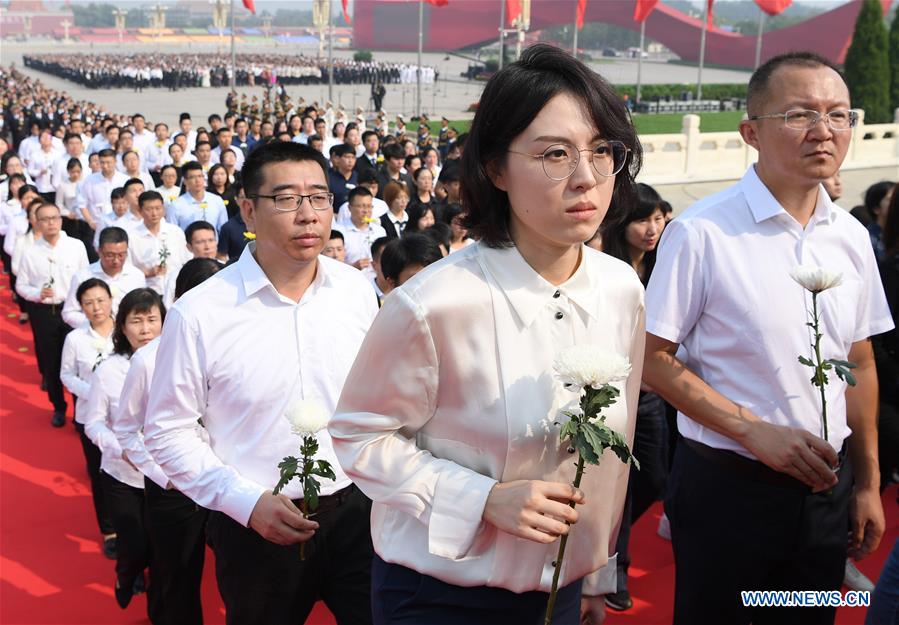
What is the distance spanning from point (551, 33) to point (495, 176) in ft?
257

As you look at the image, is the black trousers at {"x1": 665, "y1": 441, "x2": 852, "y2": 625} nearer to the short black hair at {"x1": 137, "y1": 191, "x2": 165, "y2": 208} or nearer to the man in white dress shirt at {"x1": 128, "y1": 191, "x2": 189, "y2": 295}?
the man in white dress shirt at {"x1": 128, "y1": 191, "x2": 189, "y2": 295}

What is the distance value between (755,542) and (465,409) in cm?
114

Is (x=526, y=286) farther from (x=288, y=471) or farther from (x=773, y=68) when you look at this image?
(x=773, y=68)

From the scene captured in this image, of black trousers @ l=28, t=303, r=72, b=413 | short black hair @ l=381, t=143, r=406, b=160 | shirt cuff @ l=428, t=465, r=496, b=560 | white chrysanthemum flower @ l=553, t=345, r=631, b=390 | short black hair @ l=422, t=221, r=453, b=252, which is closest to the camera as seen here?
white chrysanthemum flower @ l=553, t=345, r=631, b=390

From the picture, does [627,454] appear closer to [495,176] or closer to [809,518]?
[495,176]

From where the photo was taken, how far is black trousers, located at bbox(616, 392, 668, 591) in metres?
4.00

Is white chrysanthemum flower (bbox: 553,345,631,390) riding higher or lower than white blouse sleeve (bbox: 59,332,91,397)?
higher

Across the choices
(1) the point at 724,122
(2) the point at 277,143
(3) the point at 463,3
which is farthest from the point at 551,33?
(2) the point at 277,143

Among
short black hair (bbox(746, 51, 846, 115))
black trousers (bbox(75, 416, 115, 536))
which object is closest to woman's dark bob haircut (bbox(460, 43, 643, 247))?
short black hair (bbox(746, 51, 846, 115))

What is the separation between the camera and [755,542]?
250 cm

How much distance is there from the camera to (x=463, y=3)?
7181 centimetres

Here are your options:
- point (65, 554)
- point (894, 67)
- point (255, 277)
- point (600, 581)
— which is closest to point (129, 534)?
point (65, 554)

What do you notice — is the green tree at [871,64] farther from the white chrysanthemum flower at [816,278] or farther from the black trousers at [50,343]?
the white chrysanthemum flower at [816,278]

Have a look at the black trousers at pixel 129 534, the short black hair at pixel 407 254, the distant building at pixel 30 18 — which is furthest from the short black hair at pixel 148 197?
the distant building at pixel 30 18
